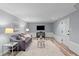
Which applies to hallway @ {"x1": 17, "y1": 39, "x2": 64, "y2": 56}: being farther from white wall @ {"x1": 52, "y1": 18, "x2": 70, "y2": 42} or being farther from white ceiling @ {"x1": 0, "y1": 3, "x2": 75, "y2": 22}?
white ceiling @ {"x1": 0, "y1": 3, "x2": 75, "y2": 22}

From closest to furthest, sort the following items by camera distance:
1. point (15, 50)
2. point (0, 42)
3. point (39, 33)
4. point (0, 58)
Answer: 1. point (0, 58)
2. point (0, 42)
3. point (15, 50)
4. point (39, 33)

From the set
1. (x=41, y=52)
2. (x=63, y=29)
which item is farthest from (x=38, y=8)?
(x=63, y=29)

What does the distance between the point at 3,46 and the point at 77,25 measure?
9.51ft

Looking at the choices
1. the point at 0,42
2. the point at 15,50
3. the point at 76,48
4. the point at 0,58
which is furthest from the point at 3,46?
the point at 0,58

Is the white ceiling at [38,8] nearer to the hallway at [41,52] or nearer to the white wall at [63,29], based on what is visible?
the white wall at [63,29]

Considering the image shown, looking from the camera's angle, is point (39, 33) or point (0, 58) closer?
point (0, 58)

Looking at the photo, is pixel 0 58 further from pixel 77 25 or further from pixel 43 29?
pixel 43 29

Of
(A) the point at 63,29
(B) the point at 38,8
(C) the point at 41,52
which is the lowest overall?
(C) the point at 41,52

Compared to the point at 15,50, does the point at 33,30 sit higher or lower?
higher

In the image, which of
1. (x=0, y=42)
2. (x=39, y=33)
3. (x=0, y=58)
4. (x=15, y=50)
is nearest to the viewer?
(x=0, y=58)

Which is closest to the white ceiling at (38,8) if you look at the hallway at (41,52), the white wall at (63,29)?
the white wall at (63,29)

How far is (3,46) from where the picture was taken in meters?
4.31

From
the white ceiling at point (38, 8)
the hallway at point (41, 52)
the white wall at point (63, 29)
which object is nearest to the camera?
the white ceiling at point (38, 8)

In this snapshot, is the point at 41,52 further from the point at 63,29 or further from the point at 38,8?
the point at 63,29
